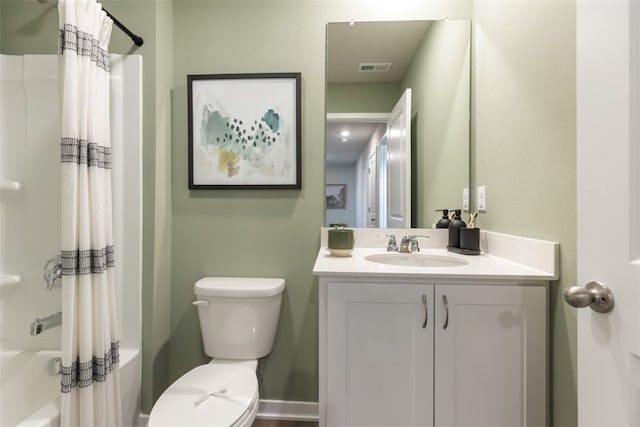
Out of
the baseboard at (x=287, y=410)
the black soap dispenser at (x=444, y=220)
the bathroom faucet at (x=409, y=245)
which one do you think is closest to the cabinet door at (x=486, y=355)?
the bathroom faucet at (x=409, y=245)

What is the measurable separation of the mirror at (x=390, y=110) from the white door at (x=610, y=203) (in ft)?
3.54

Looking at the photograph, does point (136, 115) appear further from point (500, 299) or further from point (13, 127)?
point (500, 299)

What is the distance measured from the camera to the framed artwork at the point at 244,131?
1719 mm

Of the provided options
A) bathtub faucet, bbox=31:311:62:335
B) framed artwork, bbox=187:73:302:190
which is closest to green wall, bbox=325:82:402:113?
framed artwork, bbox=187:73:302:190

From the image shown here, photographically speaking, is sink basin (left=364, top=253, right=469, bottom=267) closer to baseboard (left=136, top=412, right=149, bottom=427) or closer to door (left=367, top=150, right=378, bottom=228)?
door (left=367, top=150, right=378, bottom=228)

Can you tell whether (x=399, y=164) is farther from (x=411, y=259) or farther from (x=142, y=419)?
(x=142, y=419)

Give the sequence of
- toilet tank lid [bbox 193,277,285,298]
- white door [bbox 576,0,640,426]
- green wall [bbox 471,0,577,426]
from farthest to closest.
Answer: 1. toilet tank lid [bbox 193,277,285,298]
2. green wall [bbox 471,0,577,426]
3. white door [bbox 576,0,640,426]

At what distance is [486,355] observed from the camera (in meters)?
1.07

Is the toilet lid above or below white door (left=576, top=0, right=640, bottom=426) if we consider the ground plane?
below

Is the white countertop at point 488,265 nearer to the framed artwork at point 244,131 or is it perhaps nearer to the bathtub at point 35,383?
the framed artwork at point 244,131

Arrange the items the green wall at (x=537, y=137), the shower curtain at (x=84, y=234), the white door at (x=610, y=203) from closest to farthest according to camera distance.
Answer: the white door at (x=610, y=203), the green wall at (x=537, y=137), the shower curtain at (x=84, y=234)

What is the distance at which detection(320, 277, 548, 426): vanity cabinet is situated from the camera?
3.49 feet

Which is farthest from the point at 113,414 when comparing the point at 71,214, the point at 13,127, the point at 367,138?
the point at 367,138

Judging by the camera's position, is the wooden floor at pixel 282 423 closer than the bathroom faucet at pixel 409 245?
No
